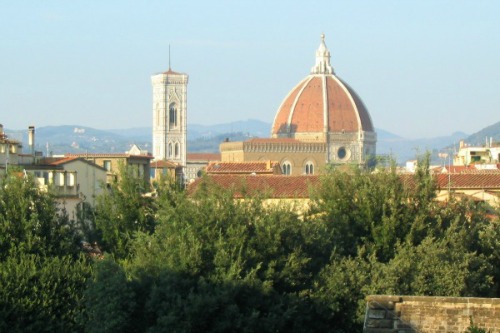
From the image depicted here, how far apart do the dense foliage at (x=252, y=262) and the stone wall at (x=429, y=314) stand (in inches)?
382

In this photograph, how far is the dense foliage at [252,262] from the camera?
23375 millimetres

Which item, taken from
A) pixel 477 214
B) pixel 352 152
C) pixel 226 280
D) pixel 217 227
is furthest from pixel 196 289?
pixel 352 152

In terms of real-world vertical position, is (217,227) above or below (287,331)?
above

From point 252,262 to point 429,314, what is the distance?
12.2 m

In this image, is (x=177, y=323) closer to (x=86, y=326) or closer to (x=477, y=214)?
(x=86, y=326)

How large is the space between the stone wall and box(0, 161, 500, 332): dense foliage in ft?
31.9

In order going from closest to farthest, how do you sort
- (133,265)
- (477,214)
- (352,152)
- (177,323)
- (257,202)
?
(177,323) → (133,265) → (257,202) → (477,214) → (352,152)

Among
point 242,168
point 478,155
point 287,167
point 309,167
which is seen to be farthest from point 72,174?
point 309,167

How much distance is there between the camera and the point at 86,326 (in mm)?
23578

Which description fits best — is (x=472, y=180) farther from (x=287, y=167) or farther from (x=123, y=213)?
(x=287, y=167)

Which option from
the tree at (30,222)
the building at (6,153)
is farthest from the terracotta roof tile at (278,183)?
the tree at (30,222)

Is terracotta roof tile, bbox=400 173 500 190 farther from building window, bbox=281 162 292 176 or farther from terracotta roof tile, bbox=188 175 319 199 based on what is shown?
building window, bbox=281 162 292 176

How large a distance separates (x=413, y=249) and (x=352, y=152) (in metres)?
173

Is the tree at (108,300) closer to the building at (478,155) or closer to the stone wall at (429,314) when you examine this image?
the stone wall at (429,314)
